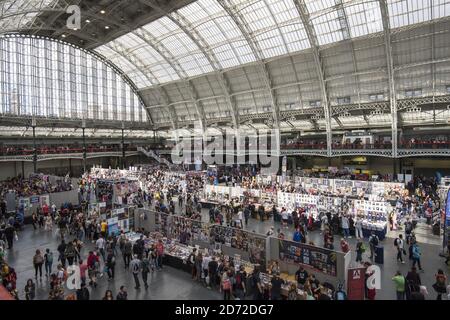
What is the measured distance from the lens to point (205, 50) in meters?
37.8

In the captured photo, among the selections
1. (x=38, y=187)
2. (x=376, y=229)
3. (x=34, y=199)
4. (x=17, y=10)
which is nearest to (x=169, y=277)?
(x=376, y=229)

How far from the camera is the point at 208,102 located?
46.8 meters

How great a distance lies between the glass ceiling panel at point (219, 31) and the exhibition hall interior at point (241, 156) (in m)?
0.20

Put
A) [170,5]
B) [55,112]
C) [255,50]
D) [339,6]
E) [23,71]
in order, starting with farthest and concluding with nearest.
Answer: [55,112] < [23,71] < [255,50] < [170,5] < [339,6]

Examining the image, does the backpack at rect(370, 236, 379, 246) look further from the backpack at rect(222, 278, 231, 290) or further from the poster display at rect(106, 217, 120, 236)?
the poster display at rect(106, 217, 120, 236)

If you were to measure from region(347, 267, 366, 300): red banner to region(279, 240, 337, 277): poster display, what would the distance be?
645 mm

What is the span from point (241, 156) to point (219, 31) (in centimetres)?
1746

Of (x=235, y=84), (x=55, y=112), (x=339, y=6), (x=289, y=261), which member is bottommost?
(x=289, y=261)

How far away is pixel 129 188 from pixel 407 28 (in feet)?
91.4

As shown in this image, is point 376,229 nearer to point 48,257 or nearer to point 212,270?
A: point 212,270

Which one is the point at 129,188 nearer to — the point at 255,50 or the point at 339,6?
the point at 255,50

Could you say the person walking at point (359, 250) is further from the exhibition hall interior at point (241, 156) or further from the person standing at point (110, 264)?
the person standing at point (110, 264)
